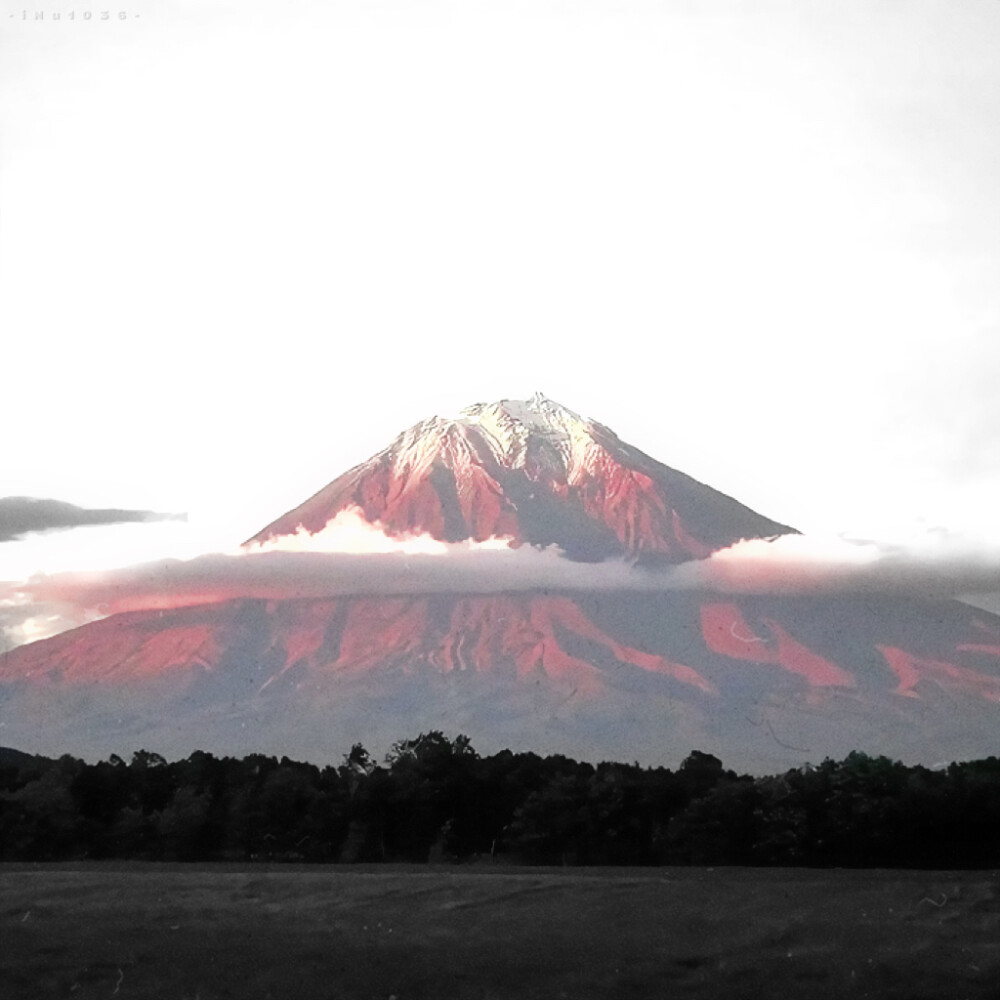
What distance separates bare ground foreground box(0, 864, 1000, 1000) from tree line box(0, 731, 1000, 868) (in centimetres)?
1808

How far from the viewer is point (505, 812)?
63344mm

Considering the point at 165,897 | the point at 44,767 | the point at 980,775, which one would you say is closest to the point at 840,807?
the point at 980,775

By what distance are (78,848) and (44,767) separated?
9954mm

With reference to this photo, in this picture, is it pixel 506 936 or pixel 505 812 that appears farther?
pixel 505 812

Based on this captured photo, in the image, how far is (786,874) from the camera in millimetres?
37906

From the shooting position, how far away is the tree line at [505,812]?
53938 mm

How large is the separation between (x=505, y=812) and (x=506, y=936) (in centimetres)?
3393

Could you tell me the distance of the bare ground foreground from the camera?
26203mm

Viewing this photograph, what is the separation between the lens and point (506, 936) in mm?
29719

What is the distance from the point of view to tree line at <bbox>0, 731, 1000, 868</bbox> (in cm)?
5394

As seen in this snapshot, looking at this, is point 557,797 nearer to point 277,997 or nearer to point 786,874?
point 786,874

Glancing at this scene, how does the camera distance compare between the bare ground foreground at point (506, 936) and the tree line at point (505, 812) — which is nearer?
the bare ground foreground at point (506, 936)

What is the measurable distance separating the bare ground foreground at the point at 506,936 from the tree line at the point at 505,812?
18.1m

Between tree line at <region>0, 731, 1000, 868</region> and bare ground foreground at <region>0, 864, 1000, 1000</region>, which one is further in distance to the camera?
tree line at <region>0, 731, 1000, 868</region>
